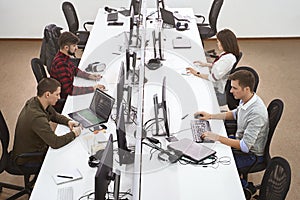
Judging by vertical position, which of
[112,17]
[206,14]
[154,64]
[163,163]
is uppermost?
[112,17]

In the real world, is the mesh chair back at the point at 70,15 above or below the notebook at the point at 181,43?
above

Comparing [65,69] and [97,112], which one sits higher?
[65,69]

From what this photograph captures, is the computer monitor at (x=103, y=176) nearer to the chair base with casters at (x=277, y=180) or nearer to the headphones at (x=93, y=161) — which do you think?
the headphones at (x=93, y=161)

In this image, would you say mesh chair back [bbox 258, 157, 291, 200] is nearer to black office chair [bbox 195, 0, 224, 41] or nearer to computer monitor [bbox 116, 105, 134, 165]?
computer monitor [bbox 116, 105, 134, 165]

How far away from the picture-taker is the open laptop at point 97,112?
3.83 meters

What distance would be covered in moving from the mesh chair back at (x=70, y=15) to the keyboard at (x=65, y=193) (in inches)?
136

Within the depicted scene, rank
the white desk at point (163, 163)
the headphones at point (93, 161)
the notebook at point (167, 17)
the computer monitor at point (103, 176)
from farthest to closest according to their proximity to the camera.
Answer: the notebook at point (167, 17), the headphones at point (93, 161), the white desk at point (163, 163), the computer monitor at point (103, 176)

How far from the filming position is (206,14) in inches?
288

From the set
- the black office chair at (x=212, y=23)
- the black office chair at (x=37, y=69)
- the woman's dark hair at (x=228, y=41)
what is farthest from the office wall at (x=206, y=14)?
the black office chair at (x=37, y=69)

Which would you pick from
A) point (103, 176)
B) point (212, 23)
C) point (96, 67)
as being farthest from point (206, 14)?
point (103, 176)

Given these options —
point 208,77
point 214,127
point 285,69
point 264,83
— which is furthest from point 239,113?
point 285,69

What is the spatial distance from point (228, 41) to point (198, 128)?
1.22 meters

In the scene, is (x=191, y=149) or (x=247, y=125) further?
(x=247, y=125)

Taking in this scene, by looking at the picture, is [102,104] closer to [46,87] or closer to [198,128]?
[46,87]
